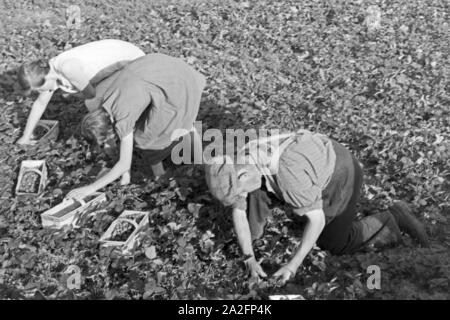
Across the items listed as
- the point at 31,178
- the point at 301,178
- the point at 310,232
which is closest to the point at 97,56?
the point at 31,178

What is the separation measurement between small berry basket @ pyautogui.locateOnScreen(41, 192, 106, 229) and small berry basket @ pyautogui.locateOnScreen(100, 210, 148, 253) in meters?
0.26

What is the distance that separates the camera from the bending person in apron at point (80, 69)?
3723 millimetres

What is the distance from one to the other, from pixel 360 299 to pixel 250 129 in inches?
80.1

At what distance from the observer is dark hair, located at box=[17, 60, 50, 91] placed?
3.68 metres

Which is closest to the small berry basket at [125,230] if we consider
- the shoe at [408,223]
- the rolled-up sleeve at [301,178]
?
the rolled-up sleeve at [301,178]

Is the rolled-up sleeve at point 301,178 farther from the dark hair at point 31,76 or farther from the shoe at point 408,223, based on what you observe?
the dark hair at point 31,76

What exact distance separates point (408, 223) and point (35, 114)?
3.13m

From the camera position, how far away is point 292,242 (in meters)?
3.39

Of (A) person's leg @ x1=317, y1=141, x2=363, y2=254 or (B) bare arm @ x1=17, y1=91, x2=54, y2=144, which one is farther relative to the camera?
(B) bare arm @ x1=17, y1=91, x2=54, y2=144

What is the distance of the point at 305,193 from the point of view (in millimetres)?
2641

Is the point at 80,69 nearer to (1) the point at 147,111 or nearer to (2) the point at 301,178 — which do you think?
(1) the point at 147,111

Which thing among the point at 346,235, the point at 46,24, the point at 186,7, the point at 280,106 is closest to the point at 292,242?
the point at 346,235

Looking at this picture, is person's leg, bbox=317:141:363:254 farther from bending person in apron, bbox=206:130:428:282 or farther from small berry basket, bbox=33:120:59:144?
small berry basket, bbox=33:120:59:144

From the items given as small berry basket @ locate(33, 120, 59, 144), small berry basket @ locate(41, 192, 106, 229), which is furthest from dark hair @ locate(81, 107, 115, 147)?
small berry basket @ locate(33, 120, 59, 144)
